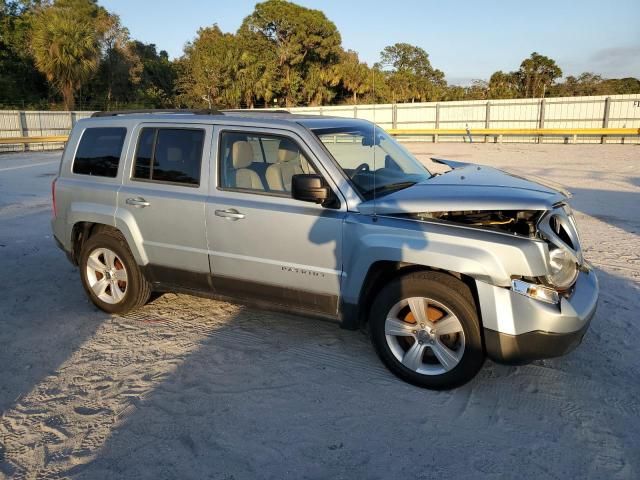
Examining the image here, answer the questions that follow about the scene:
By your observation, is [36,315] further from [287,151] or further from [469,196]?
[469,196]

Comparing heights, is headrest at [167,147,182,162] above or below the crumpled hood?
above

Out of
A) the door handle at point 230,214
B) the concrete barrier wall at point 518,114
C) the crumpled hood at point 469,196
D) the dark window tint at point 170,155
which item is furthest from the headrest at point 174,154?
the concrete barrier wall at point 518,114

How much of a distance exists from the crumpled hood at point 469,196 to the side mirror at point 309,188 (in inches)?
12.4

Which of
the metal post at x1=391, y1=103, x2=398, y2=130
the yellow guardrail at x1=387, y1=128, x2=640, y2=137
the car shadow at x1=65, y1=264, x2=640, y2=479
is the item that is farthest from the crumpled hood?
the metal post at x1=391, y1=103, x2=398, y2=130

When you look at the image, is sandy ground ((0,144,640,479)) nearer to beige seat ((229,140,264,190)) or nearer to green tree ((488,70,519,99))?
beige seat ((229,140,264,190))

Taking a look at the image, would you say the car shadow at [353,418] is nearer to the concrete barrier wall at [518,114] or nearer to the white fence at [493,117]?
the white fence at [493,117]

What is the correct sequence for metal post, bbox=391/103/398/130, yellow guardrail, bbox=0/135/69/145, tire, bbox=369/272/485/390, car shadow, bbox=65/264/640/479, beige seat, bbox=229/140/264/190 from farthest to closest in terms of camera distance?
metal post, bbox=391/103/398/130 → yellow guardrail, bbox=0/135/69/145 → beige seat, bbox=229/140/264/190 → tire, bbox=369/272/485/390 → car shadow, bbox=65/264/640/479

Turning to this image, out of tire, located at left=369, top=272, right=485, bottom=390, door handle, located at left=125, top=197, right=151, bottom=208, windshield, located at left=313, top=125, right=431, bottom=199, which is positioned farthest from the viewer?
door handle, located at left=125, top=197, right=151, bottom=208

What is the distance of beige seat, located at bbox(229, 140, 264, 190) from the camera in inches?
170

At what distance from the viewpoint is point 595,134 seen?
2642 centimetres

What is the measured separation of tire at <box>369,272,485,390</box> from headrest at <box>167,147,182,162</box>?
86.4 inches

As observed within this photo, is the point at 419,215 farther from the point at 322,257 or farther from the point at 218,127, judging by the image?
the point at 218,127

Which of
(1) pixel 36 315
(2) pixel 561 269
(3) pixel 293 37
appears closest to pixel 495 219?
(2) pixel 561 269

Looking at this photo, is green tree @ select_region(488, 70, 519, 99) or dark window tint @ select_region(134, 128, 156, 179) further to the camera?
green tree @ select_region(488, 70, 519, 99)
